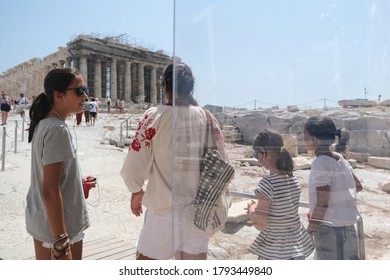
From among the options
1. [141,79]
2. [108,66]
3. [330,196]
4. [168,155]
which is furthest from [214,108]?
[108,66]

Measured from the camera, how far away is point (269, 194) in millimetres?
1876

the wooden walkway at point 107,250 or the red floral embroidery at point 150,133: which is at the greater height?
the red floral embroidery at point 150,133

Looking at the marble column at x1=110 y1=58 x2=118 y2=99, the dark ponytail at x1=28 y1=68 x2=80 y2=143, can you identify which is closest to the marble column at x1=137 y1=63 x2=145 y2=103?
the marble column at x1=110 y1=58 x2=118 y2=99

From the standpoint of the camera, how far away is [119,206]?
5.50 metres

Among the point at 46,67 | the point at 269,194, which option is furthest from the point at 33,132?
the point at 46,67

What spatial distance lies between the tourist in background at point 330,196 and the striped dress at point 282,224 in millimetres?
74

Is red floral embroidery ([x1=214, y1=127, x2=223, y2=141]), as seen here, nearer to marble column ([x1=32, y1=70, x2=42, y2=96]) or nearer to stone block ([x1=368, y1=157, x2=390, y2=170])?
A: stone block ([x1=368, y1=157, x2=390, y2=170])

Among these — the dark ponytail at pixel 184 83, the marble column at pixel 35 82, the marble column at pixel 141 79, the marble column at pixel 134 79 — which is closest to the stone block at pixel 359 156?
the dark ponytail at pixel 184 83

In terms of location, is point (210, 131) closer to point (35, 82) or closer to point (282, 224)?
point (282, 224)

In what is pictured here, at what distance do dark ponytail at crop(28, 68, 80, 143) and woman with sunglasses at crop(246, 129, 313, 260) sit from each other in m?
1.19

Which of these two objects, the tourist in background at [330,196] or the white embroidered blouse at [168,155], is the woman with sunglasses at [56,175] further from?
the tourist in background at [330,196]

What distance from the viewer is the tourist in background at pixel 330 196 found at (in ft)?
5.99

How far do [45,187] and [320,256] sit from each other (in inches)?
60.5

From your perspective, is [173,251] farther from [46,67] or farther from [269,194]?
[46,67]
